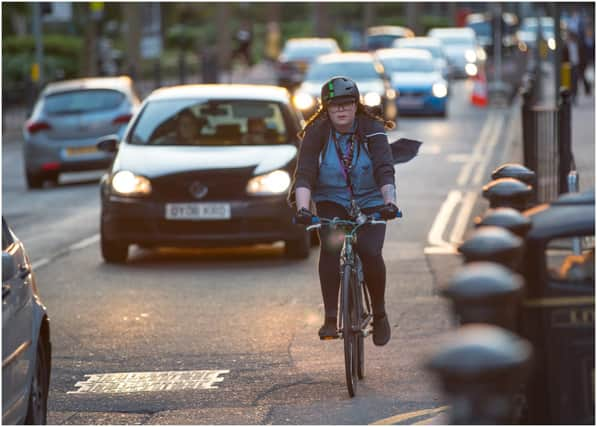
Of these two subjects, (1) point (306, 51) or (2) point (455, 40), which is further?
(2) point (455, 40)

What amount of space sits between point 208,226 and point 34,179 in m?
10.3

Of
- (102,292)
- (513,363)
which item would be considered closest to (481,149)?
(102,292)

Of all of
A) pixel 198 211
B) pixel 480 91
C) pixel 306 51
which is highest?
pixel 198 211

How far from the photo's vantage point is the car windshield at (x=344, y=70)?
34312 mm

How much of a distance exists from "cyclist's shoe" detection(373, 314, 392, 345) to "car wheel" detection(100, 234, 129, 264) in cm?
541

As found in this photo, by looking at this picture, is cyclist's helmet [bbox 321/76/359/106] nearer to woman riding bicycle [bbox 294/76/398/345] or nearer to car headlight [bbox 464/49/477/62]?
woman riding bicycle [bbox 294/76/398/345]

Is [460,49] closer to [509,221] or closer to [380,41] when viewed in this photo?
[380,41]

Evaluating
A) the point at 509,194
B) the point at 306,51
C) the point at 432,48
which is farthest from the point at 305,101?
the point at 509,194

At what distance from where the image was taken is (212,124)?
49.1 ft

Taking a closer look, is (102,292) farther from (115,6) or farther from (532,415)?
(115,6)

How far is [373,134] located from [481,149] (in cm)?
1936

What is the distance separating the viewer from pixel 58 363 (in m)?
9.67

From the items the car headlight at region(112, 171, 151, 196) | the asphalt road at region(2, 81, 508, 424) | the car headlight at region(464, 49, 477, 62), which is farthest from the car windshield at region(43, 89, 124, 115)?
the car headlight at region(464, 49, 477, 62)

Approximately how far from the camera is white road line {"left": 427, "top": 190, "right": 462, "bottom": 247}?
1561 cm
